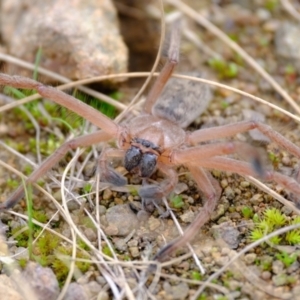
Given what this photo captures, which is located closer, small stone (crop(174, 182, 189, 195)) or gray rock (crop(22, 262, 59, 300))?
gray rock (crop(22, 262, 59, 300))

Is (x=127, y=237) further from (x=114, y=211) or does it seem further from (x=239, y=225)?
(x=239, y=225)

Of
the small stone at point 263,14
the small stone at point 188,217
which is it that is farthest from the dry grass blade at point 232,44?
the small stone at point 188,217

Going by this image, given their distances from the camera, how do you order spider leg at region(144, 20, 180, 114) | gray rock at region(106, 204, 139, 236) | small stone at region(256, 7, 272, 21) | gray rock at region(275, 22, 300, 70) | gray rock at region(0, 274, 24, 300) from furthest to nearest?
small stone at region(256, 7, 272, 21) < gray rock at region(275, 22, 300, 70) < spider leg at region(144, 20, 180, 114) < gray rock at region(106, 204, 139, 236) < gray rock at region(0, 274, 24, 300)

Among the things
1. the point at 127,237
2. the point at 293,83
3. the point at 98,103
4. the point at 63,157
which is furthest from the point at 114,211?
the point at 293,83

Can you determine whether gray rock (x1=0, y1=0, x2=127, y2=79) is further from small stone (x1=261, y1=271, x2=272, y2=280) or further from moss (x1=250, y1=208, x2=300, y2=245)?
small stone (x1=261, y1=271, x2=272, y2=280)

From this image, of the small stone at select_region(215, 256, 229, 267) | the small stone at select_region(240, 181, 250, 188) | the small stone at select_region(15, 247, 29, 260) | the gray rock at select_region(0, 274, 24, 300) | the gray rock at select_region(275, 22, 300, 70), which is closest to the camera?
the gray rock at select_region(0, 274, 24, 300)

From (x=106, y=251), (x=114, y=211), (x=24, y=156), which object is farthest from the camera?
(x=24, y=156)

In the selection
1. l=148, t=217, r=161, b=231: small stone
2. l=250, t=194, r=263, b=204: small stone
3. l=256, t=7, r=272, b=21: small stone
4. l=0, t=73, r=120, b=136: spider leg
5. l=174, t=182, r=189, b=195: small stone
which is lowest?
l=148, t=217, r=161, b=231: small stone

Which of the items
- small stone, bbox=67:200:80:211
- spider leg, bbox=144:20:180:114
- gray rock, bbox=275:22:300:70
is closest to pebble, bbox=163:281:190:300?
small stone, bbox=67:200:80:211
